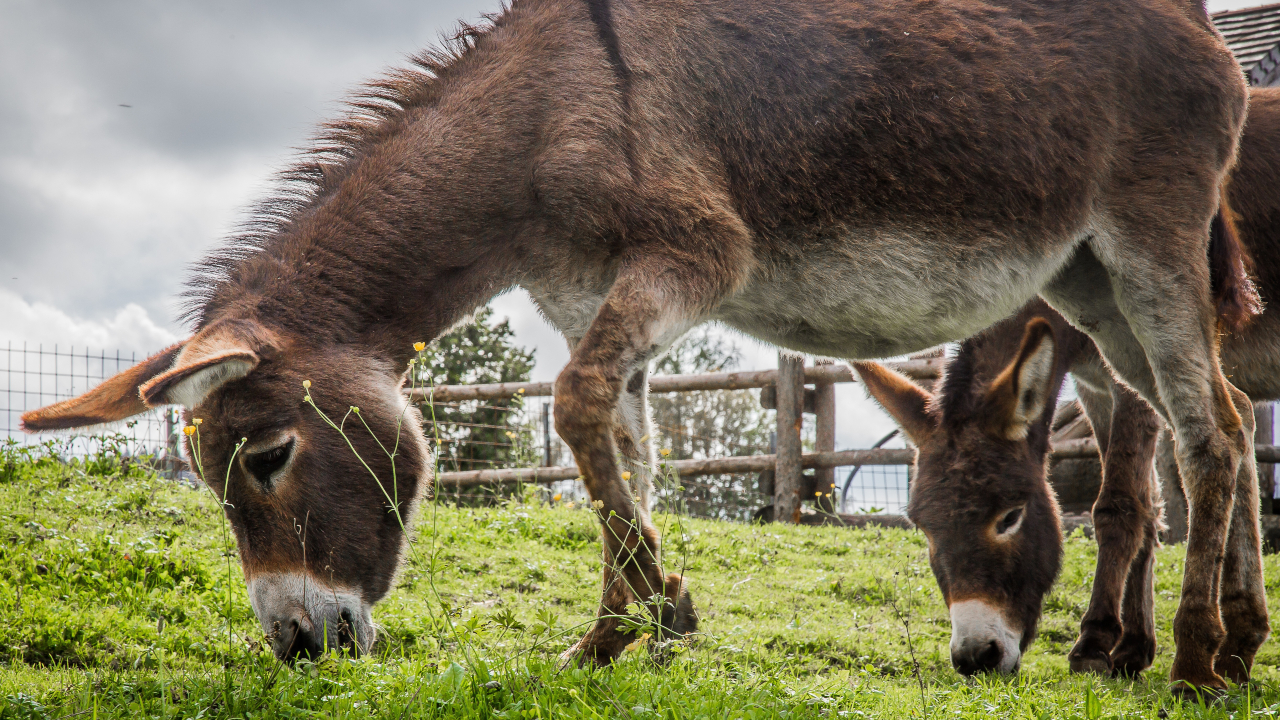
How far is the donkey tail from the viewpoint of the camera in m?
3.95

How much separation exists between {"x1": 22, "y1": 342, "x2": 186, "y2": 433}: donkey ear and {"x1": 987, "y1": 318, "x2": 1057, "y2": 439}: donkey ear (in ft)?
11.3

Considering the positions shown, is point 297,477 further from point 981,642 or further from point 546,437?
point 546,437

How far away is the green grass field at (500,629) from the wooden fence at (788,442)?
1.48m

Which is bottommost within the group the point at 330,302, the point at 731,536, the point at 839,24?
the point at 731,536

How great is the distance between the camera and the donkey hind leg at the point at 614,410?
9.20 feet

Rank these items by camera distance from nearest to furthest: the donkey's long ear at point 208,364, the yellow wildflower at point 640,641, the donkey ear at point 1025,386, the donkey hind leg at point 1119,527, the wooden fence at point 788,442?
1. the yellow wildflower at point 640,641
2. the donkey's long ear at point 208,364
3. the donkey ear at point 1025,386
4. the donkey hind leg at point 1119,527
5. the wooden fence at point 788,442

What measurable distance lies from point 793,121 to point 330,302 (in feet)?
6.07

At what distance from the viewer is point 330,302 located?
3150mm

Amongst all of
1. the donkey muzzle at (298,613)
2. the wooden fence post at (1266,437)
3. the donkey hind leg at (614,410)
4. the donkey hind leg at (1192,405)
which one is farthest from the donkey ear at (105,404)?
the wooden fence post at (1266,437)

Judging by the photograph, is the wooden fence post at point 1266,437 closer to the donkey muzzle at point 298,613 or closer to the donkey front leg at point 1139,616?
the donkey front leg at point 1139,616

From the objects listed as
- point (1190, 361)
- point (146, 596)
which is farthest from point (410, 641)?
point (1190, 361)

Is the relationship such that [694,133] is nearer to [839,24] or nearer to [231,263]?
[839,24]

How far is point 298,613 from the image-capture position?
2.95m

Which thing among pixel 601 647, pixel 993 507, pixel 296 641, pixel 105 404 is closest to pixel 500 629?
pixel 601 647
